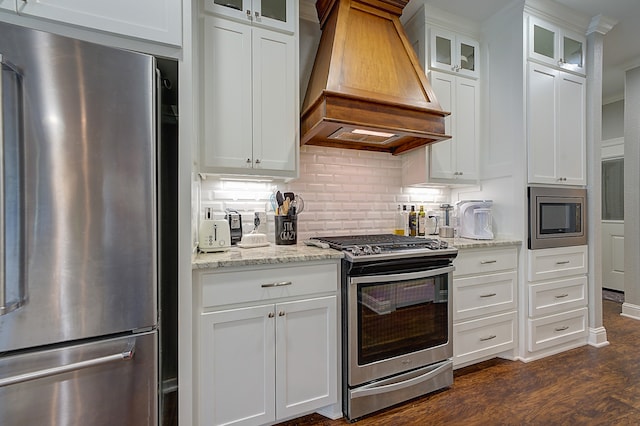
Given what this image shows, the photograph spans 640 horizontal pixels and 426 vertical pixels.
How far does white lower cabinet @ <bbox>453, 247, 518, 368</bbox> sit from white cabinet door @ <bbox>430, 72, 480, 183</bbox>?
2.35 feet

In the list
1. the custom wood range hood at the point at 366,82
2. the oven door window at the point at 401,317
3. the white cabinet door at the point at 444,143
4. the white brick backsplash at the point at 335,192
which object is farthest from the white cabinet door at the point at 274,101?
the white cabinet door at the point at 444,143

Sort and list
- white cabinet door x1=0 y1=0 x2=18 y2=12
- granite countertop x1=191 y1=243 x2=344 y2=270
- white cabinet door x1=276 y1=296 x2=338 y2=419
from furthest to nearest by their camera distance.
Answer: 1. white cabinet door x1=276 y1=296 x2=338 y2=419
2. granite countertop x1=191 y1=243 x2=344 y2=270
3. white cabinet door x1=0 y1=0 x2=18 y2=12

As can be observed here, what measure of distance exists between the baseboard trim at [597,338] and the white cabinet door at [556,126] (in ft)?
4.35

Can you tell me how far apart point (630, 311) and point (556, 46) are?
3.00 m

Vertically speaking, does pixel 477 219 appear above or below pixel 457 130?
Answer: below

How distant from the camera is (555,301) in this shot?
2422 mm

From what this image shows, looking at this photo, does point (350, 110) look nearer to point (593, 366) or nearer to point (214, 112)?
point (214, 112)

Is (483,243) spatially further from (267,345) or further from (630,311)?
(630,311)

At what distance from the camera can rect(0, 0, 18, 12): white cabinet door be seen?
3.44ft

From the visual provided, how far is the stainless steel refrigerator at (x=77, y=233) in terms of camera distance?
0.94 meters

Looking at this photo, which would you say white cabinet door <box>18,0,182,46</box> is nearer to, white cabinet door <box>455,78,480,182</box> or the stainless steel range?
the stainless steel range

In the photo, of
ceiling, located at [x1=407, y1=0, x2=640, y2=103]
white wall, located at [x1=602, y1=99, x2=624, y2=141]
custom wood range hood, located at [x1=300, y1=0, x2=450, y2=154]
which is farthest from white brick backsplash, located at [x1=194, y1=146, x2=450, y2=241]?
white wall, located at [x1=602, y1=99, x2=624, y2=141]

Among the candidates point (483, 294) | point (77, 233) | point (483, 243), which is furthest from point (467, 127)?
point (77, 233)

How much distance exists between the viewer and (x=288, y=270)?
1.54 meters
